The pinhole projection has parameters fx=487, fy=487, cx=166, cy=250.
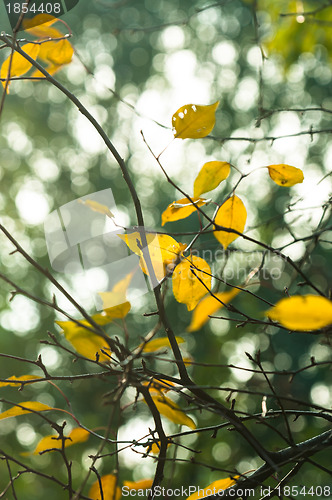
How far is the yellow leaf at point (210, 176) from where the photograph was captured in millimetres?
489

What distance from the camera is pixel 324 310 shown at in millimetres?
236

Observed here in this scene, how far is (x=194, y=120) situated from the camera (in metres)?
0.47

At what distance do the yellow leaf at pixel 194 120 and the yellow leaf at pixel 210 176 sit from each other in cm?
4

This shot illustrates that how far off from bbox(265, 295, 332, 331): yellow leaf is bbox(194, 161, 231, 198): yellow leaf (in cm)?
26

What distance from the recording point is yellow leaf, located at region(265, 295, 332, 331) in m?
0.23

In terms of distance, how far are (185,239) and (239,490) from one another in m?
3.25

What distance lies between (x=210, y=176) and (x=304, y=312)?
0.28 metres

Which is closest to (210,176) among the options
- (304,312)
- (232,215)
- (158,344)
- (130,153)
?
(232,215)

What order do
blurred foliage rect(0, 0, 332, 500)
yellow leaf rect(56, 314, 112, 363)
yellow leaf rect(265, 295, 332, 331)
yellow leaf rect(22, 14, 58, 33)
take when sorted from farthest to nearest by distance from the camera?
blurred foliage rect(0, 0, 332, 500) → yellow leaf rect(22, 14, 58, 33) → yellow leaf rect(56, 314, 112, 363) → yellow leaf rect(265, 295, 332, 331)

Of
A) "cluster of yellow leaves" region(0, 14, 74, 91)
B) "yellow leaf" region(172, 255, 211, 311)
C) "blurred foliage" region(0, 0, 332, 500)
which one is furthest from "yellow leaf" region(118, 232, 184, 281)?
"blurred foliage" region(0, 0, 332, 500)

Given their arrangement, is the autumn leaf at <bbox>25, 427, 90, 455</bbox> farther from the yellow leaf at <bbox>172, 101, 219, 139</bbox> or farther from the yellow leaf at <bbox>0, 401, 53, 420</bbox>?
the yellow leaf at <bbox>172, 101, 219, 139</bbox>

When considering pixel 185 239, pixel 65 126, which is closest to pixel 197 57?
pixel 65 126

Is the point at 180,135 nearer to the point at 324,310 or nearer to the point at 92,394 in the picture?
the point at 324,310

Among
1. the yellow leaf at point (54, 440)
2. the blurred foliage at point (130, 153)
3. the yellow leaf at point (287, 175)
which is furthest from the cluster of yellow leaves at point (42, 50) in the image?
the blurred foliage at point (130, 153)
